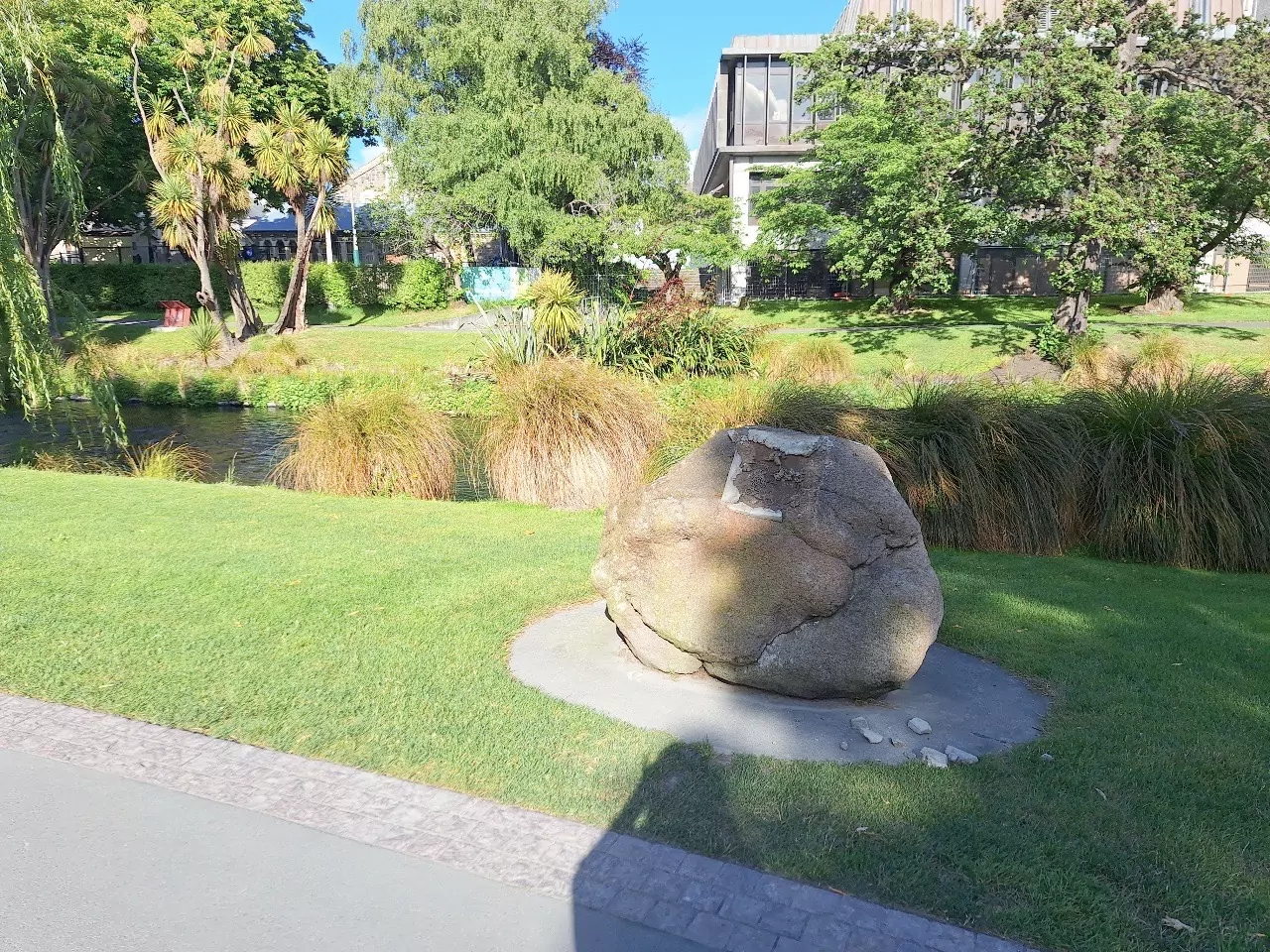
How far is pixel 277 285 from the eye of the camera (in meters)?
37.5

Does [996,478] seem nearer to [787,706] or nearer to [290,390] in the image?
[787,706]

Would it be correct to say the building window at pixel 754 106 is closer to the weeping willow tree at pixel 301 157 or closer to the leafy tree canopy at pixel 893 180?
the leafy tree canopy at pixel 893 180

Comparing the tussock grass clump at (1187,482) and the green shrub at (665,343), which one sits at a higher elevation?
the green shrub at (665,343)

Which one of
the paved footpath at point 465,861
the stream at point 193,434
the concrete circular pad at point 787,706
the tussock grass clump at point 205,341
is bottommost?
the stream at point 193,434

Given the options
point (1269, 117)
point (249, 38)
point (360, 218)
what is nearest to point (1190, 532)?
point (1269, 117)

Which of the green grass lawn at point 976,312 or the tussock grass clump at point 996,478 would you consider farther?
the green grass lawn at point 976,312

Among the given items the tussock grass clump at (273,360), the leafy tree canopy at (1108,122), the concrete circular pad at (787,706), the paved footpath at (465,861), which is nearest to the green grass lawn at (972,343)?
the leafy tree canopy at (1108,122)

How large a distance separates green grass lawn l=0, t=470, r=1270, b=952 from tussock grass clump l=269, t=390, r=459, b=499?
310cm

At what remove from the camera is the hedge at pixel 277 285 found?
1453 inches

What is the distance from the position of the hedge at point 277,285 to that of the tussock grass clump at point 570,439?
2813 cm

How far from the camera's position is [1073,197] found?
20.0 metres

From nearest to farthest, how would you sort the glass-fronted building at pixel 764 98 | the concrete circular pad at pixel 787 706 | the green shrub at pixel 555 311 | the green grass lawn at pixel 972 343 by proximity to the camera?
the concrete circular pad at pixel 787 706
the green shrub at pixel 555 311
the green grass lawn at pixel 972 343
the glass-fronted building at pixel 764 98

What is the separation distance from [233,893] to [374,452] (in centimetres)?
831

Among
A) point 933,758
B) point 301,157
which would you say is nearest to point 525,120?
point 301,157
